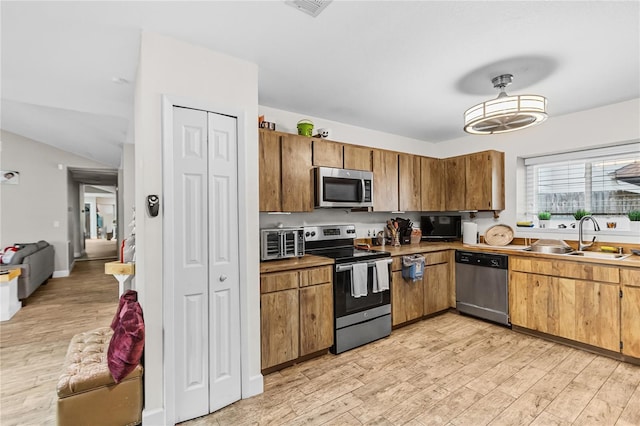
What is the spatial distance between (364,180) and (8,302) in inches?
191

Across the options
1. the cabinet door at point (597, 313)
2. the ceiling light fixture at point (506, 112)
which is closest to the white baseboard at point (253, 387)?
the ceiling light fixture at point (506, 112)

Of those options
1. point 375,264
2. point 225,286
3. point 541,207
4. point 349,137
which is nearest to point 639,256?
point 541,207

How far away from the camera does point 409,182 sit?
4.16 m

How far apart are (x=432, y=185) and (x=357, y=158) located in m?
1.47

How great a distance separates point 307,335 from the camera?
8.82 ft

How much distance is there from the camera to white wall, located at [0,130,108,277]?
19.5 ft

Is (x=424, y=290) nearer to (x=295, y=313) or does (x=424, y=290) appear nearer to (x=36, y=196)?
(x=295, y=313)

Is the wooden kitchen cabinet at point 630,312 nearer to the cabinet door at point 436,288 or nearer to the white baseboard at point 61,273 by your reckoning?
the cabinet door at point 436,288

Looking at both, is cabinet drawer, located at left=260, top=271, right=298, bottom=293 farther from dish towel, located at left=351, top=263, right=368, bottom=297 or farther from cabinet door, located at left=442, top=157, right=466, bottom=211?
cabinet door, located at left=442, top=157, right=466, bottom=211

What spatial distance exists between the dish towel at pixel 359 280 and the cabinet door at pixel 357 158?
1203 mm

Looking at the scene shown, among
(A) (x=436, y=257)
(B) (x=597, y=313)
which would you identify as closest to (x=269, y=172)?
(A) (x=436, y=257)

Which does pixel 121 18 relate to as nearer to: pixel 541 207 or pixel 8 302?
pixel 8 302

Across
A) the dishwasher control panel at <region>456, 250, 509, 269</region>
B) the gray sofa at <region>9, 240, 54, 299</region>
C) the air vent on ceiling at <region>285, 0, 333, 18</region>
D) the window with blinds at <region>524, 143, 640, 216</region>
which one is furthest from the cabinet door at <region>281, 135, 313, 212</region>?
the gray sofa at <region>9, 240, 54, 299</region>

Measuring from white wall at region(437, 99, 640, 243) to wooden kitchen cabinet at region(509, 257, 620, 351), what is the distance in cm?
85
